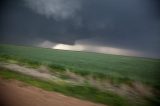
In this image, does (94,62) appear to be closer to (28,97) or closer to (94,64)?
(94,64)

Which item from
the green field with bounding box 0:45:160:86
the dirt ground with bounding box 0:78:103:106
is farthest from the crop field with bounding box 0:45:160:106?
the dirt ground with bounding box 0:78:103:106

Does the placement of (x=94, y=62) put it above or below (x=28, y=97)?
above

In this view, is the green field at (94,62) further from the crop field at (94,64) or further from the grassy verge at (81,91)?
the grassy verge at (81,91)

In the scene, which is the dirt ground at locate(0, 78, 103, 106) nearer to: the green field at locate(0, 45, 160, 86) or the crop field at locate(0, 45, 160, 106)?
the crop field at locate(0, 45, 160, 106)

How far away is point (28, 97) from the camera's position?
3.60 m

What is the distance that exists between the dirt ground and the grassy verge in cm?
6

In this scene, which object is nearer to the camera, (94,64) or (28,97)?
(94,64)

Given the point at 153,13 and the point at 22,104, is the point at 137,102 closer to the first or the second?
the point at 153,13

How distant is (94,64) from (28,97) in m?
1.09

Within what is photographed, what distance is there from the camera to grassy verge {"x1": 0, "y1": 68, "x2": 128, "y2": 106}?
2967 mm

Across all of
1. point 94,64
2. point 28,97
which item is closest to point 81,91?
point 94,64

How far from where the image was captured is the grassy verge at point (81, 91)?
9.73 ft

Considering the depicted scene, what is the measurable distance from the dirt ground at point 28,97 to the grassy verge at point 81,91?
6 cm

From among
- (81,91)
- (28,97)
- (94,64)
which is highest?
(94,64)
